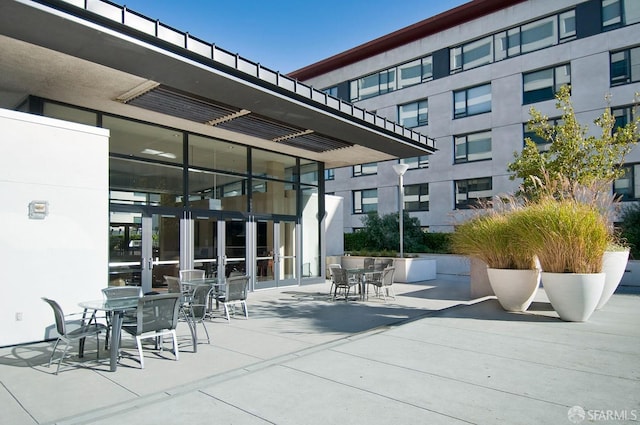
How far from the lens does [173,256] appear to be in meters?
10.5

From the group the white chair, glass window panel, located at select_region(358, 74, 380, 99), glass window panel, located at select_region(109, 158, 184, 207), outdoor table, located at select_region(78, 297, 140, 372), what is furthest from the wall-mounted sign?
glass window panel, located at select_region(358, 74, 380, 99)

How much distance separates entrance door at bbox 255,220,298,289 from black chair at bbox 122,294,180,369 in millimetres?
7005

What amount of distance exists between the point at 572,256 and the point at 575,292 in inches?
24.4

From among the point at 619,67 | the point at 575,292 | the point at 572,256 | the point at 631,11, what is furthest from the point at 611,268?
the point at 631,11

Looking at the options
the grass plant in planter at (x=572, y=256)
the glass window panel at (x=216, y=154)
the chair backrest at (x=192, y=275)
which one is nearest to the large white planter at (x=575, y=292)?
the grass plant in planter at (x=572, y=256)

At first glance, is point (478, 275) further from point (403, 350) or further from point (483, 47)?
point (483, 47)

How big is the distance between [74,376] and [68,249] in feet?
8.48

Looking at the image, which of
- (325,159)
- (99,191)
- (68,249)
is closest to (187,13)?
(325,159)

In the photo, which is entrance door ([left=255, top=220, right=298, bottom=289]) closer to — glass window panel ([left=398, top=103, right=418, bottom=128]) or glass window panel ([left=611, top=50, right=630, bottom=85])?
glass window panel ([left=398, top=103, right=418, bottom=128])

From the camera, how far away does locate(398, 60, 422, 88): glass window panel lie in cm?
2697

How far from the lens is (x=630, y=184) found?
1952 cm

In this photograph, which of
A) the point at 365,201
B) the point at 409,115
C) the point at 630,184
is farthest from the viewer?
the point at 365,201

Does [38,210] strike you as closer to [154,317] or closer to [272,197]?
[154,317]

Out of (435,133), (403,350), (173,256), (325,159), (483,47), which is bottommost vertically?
(403,350)
